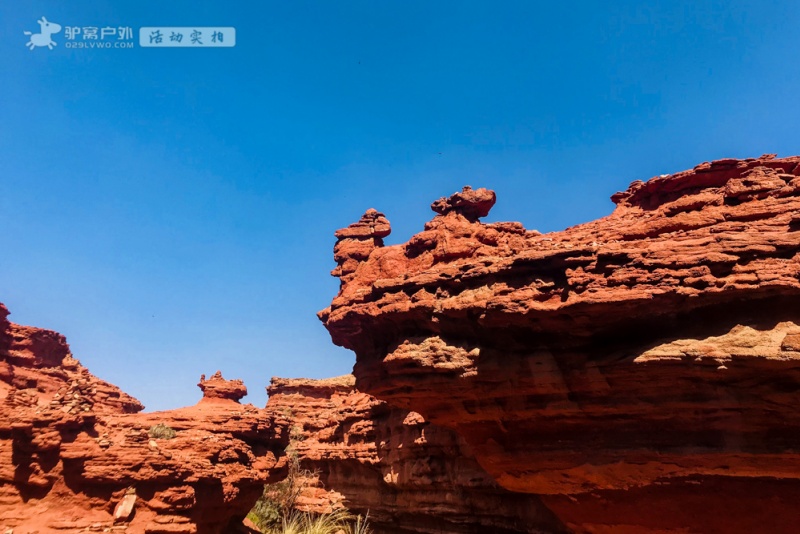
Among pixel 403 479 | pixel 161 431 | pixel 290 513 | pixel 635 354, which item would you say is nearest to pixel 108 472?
pixel 161 431

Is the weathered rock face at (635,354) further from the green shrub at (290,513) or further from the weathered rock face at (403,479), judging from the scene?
the green shrub at (290,513)

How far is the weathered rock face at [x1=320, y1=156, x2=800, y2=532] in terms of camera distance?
8375mm

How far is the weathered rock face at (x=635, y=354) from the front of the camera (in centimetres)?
838

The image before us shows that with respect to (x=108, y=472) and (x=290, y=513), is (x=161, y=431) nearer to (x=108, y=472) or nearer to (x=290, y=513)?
(x=108, y=472)

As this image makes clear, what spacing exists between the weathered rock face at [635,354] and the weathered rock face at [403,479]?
3.29m

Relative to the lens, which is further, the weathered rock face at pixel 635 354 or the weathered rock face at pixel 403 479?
the weathered rock face at pixel 403 479

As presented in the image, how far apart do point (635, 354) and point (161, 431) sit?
58.6ft

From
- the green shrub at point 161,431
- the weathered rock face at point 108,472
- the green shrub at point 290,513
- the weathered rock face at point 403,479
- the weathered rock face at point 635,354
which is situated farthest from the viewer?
the green shrub at point 290,513

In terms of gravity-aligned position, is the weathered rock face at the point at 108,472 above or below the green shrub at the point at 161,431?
below

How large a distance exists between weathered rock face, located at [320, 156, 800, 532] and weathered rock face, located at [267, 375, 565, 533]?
10.8ft

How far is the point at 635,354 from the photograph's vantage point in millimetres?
9070

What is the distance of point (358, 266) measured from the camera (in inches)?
731

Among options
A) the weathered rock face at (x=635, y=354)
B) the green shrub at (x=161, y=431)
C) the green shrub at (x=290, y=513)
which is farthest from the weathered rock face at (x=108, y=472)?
the weathered rock face at (x=635, y=354)

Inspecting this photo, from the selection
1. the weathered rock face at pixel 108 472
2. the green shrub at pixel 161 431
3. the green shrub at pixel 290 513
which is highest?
the green shrub at pixel 161 431
